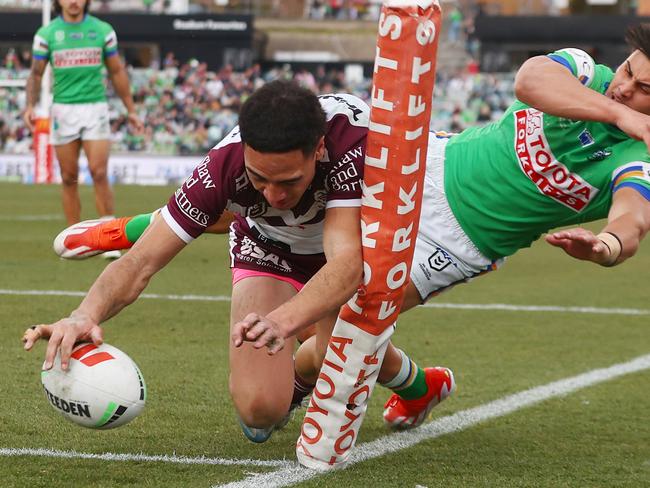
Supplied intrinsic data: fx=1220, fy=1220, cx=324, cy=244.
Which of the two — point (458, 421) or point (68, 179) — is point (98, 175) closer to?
point (68, 179)

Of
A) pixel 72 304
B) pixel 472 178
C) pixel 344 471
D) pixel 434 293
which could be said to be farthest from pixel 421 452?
pixel 72 304

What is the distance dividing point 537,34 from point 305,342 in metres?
29.0

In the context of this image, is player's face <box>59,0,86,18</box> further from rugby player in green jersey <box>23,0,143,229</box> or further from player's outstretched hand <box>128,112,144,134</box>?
player's outstretched hand <box>128,112,144,134</box>

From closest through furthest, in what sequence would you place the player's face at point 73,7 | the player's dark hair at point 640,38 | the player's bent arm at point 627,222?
1. the player's bent arm at point 627,222
2. the player's dark hair at point 640,38
3. the player's face at point 73,7

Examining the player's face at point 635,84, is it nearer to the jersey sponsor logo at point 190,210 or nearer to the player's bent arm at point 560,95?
the player's bent arm at point 560,95

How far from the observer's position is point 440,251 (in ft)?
16.9

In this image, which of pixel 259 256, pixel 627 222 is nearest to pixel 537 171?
pixel 627 222

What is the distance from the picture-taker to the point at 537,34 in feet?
108

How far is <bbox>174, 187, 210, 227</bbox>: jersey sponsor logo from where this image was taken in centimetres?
417

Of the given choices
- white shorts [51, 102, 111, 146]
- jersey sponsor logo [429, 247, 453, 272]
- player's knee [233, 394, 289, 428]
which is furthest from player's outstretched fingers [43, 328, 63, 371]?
white shorts [51, 102, 111, 146]

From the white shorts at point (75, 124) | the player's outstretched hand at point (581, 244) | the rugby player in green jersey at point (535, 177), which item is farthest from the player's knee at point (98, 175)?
the player's outstretched hand at point (581, 244)

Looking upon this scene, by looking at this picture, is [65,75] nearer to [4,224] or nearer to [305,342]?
[4,224]

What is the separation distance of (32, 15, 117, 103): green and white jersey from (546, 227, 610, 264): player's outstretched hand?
27.8 ft

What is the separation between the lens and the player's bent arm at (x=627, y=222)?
412 centimetres
